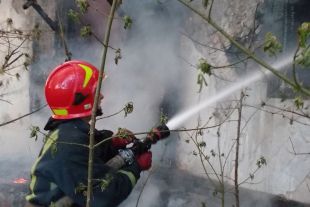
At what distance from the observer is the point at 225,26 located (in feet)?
21.6

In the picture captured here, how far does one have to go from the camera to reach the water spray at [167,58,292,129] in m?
5.93

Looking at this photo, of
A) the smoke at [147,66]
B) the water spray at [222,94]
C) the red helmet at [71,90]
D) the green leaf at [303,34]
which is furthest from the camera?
the smoke at [147,66]

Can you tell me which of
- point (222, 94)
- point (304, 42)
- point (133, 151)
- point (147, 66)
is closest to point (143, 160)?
point (133, 151)

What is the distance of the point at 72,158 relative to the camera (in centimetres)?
258

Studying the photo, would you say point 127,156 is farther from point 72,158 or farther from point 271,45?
point 271,45

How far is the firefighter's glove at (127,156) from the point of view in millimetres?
2948

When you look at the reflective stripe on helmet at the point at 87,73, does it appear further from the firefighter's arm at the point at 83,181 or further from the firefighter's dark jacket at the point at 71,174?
the firefighter's arm at the point at 83,181

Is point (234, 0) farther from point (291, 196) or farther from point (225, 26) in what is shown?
point (291, 196)

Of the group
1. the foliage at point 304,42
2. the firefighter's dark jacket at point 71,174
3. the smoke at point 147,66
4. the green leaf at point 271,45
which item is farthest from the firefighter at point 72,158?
the smoke at point 147,66

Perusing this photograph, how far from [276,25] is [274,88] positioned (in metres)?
0.78

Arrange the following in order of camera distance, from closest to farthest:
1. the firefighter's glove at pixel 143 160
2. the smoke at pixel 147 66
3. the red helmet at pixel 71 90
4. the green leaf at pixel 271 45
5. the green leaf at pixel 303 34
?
1. the green leaf at pixel 303 34
2. the green leaf at pixel 271 45
3. the red helmet at pixel 71 90
4. the firefighter's glove at pixel 143 160
5. the smoke at pixel 147 66

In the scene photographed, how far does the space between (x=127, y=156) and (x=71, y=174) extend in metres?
0.50

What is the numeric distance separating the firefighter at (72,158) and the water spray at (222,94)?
3220mm

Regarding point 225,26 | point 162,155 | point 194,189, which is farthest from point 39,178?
point 162,155
